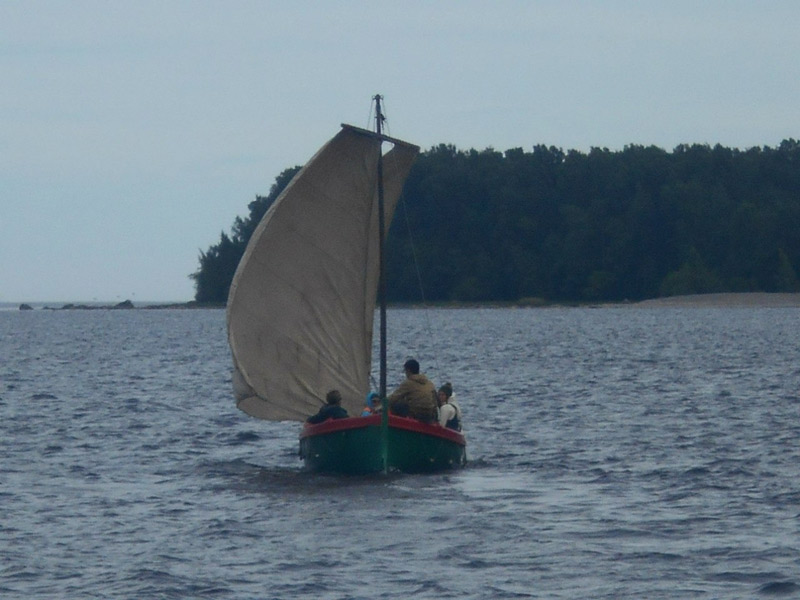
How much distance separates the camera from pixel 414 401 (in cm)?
2300

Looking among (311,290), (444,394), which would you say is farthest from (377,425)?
(311,290)

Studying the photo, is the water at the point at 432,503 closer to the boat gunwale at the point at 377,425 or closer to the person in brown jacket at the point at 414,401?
the boat gunwale at the point at 377,425

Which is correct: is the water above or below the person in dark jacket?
below

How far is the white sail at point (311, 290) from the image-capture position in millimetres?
25031

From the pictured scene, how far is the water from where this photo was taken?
15.8 meters

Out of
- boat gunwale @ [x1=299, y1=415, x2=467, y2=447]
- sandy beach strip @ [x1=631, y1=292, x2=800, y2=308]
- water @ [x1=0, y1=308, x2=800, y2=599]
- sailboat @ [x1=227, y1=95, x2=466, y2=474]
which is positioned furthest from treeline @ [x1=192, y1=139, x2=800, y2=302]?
boat gunwale @ [x1=299, y1=415, x2=467, y2=447]

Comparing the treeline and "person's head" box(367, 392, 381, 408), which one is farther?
the treeline

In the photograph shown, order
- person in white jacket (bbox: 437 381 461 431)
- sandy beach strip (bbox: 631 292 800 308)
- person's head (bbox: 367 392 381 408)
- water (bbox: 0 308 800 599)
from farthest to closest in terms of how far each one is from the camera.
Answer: sandy beach strip (bbox: 631 292 800 308), person in white jacket (bbox: 437 381 461 431), person's head (bbox: 367 392 381 408), water (bbox: 0 308 800 599)

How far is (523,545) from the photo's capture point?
57.3ft

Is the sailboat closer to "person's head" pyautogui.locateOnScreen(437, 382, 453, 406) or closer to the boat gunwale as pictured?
"person's head" pyautogui.locateOnScreen(437, 382, 453, 406)

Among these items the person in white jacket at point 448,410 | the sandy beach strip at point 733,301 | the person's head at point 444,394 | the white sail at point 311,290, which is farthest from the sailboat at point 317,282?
the sandy beach strip at point 733,301

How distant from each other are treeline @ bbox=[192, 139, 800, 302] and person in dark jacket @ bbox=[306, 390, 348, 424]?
12737 centimetres

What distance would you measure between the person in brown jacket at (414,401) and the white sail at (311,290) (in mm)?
2688

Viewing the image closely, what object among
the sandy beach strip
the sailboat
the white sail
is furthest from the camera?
the sandy beach strip
